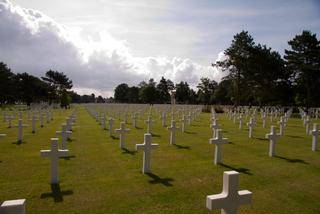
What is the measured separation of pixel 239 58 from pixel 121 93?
8459 cm

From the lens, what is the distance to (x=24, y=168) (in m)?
5.30

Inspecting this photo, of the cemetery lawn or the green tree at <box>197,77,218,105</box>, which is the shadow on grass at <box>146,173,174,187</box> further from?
the green tree at <box>197,77,218,105</box>

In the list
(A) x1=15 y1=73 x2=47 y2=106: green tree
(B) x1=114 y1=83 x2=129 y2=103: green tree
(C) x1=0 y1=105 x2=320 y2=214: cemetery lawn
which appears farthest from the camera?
(B) x1=114 y1=83 x2=129 y2=103: green tree

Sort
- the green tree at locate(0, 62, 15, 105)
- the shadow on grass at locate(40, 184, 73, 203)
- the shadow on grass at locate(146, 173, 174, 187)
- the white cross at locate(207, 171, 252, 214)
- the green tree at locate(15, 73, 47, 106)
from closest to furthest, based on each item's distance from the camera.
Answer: the white cross at locate(207, 171, 252, 214)
the shadow on grass at locate(40, 184, 73, 203)
the shadow on grass at locate(146, 173, 174, 187)
the green tree at locate(0, 62, 15, 105)
the green tree at locate(15, 73, 47, 106)

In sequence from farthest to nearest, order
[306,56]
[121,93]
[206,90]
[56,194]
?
[121,93], [206,90], [306,56], [56,194]

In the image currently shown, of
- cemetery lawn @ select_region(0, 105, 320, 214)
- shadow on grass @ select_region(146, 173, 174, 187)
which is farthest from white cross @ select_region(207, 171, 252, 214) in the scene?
shadow on grass @ select_region(146, 173, 174, 187)

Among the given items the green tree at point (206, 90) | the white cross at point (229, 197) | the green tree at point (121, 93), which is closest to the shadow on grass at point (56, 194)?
the white cross at point (229, 197)

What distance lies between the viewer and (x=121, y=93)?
107875 millimetres

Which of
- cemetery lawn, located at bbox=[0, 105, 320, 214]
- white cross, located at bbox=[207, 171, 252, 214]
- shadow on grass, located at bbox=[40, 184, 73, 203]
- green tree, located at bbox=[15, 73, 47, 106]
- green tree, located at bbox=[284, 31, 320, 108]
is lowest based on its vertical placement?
shadow on grass, located at bbox=[40, 184, 73, 203]

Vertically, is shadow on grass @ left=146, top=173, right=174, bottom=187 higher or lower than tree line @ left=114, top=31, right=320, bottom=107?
lower

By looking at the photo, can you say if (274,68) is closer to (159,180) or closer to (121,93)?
(159,180)

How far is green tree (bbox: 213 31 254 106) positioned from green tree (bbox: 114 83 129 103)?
79.0m

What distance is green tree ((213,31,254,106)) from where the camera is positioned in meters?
28.9

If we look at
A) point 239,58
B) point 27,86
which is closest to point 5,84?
point 27,86
